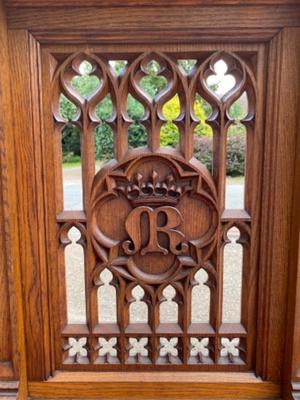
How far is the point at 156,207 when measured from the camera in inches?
31.0

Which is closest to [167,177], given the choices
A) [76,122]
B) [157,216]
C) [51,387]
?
[157,216]

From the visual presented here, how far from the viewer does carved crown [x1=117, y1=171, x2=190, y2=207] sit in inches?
30.6

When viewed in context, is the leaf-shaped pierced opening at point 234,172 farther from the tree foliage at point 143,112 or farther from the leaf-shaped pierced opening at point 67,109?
the leaf-shaped pierced opening at point 67,109

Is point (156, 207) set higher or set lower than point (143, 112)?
lower

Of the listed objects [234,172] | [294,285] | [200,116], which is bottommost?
[294,285]

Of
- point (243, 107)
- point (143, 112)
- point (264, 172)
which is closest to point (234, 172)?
point (243, 107)

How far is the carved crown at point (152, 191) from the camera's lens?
78cm

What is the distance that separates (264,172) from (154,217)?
21 centimetres

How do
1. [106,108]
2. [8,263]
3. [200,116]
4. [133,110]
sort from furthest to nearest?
[106,108]
[133,110]
[200,116]
[8,263]

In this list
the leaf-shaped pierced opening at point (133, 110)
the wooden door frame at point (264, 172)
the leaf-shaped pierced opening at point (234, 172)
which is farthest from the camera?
the leaf-shaped pierced opening at point (234, 172)

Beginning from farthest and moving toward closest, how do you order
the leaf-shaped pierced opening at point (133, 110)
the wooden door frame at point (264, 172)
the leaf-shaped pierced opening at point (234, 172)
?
the leaf-shaped pierced opening at point (234, 172) → the leaf-shaped pierced opening at point (133, 110) → the wooden door frame at point (264, 172)

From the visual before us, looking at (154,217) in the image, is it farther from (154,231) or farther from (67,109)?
(67,109)

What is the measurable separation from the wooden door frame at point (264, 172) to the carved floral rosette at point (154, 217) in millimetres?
104

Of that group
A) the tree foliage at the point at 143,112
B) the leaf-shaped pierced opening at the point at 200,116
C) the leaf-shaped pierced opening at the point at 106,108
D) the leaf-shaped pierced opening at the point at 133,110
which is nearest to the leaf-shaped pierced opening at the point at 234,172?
the tree foliage at the point at 143,112
